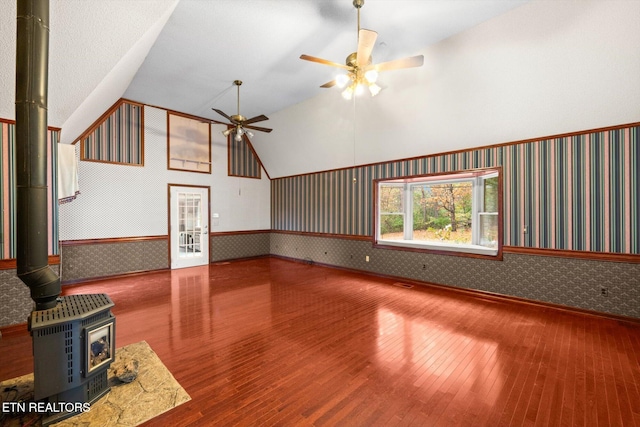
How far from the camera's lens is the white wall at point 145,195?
212 inches

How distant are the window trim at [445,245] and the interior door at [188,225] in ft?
14.3

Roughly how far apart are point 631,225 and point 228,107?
7.02m

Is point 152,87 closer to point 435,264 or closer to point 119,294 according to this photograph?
point 119,294

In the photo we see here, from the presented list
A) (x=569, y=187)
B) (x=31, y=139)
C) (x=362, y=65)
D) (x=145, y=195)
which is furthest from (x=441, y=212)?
(x=145, y=195)

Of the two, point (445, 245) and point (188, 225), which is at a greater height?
point (188, 225)

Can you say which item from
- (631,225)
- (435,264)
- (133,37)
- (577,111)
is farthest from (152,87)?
(631,225)

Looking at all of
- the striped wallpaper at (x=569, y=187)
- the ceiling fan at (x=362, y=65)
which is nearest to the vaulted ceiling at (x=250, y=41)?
the striped wallpaper at (x=569, y=187)

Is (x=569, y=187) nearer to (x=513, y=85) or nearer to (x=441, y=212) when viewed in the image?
(x=513, y=85)

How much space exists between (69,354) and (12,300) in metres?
2.47

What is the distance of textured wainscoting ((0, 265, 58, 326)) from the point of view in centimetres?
318

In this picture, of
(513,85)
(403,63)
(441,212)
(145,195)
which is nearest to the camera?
(403,63)

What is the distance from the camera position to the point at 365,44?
2664 mm

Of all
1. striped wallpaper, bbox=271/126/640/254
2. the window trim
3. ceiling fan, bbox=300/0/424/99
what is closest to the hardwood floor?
the window trim

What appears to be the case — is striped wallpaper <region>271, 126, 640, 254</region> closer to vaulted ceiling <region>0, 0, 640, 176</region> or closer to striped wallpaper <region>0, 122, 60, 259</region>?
vaulted ceiling <region>0, 0, 640, 176</region>
